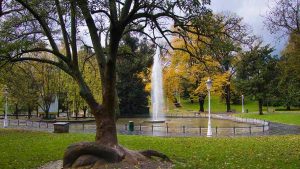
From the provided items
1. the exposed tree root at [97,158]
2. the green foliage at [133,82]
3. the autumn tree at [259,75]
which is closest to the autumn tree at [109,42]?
the exposed tree root at [97,158]

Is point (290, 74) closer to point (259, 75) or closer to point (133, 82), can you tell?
point (259, 75)

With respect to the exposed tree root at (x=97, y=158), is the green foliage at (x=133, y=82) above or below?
above

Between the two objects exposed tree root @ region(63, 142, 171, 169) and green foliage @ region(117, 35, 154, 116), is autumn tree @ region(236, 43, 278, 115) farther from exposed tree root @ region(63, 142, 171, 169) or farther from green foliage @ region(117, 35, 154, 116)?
exposed tree root @ region(63, 142, 171, 169)

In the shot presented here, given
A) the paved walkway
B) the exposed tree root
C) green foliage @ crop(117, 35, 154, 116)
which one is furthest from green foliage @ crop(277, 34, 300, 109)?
green foliage @ crop(117, 35, 154, 116)

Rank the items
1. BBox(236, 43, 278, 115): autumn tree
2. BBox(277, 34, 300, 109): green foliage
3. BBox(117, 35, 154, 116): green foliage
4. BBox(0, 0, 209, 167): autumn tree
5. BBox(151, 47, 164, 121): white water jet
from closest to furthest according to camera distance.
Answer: BBox(0, 0, 209, 167): autumn tree < BBox(277, 34, 300, 109): green foliage < BBox(236, 43, 278, 115): autumn tree < BBox(151, 47, 164, 121): white water jet < BBox(117, 35, 154, 116): green foliage

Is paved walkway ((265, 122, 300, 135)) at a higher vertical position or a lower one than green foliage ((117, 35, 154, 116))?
lower

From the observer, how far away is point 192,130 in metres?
35.4

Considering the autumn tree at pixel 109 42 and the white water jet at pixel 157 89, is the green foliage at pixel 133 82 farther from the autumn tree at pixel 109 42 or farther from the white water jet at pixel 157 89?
the autumn tree at pixel 109 42

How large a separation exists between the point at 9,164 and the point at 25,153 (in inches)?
123

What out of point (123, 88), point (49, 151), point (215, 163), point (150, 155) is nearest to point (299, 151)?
point (215, 163)

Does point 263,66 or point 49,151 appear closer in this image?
point 49,151

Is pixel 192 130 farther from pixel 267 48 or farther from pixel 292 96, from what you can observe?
pixel 292 96

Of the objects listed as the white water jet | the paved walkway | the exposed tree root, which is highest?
the white water jet

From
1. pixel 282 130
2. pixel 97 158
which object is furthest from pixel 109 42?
pixel 282 130
